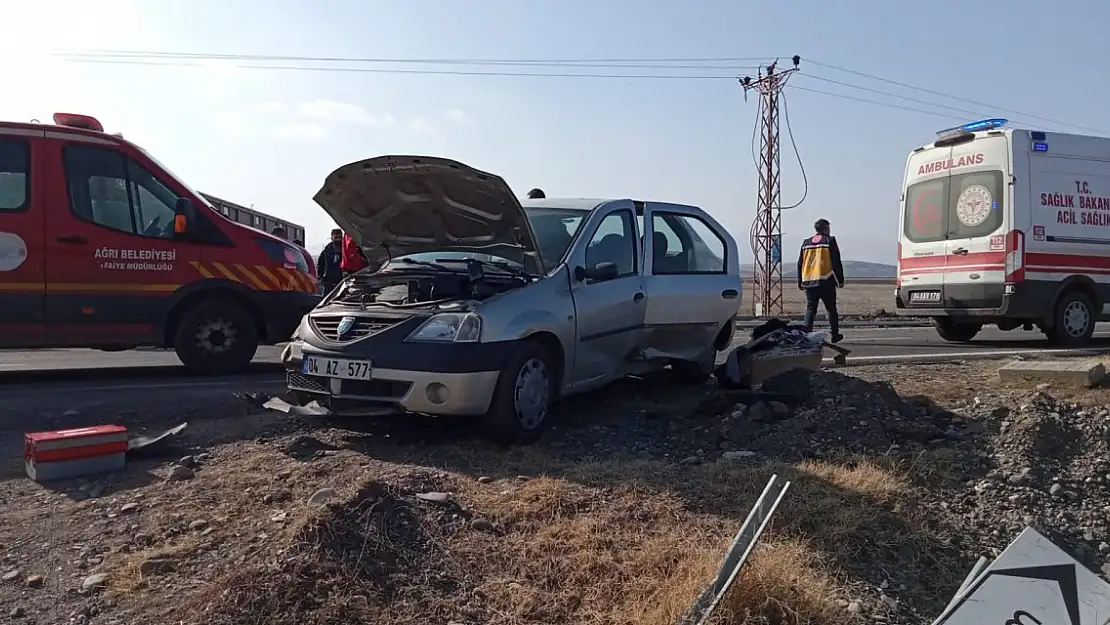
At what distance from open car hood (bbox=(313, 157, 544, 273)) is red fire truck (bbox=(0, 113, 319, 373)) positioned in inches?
85.5

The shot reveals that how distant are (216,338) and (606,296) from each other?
13.1ft

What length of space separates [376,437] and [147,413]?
192 cm

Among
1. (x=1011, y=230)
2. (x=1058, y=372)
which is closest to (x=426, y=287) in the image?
(x=1058, y=372)

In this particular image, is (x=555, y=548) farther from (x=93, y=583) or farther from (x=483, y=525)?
(x=93, y=583)

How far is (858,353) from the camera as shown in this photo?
10.9m

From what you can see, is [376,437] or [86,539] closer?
[86,539]

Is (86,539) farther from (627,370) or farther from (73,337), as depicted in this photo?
(73,337)

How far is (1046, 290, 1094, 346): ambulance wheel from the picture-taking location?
38.5ft

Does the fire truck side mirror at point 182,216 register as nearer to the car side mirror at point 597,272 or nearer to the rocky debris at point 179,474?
the rocky debris at point 179,474

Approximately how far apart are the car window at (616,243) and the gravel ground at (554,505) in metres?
1.11

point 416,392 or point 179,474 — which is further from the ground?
point 416,392

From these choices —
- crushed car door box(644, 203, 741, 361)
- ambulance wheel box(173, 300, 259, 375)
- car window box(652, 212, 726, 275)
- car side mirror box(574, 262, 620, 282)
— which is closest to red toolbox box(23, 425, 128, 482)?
car side mirror box(574, 262, 620, 282)

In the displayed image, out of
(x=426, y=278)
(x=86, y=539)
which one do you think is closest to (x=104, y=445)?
(x=86, y=539)

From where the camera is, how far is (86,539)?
3865 millimetres
